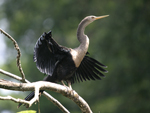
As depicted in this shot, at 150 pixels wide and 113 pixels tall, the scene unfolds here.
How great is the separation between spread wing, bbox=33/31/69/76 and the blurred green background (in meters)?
7.86

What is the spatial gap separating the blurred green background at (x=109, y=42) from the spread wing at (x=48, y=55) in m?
7.86

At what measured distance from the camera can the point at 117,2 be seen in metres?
16.6

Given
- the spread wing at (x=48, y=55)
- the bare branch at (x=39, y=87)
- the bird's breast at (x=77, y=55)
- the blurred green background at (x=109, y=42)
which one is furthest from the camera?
the blurred green background at (x=109, y=42)

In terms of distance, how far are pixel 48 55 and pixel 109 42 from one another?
10122 millimetres

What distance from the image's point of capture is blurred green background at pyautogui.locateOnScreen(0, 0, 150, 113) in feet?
43.1

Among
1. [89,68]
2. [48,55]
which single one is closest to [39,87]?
[48,55]

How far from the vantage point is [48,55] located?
480 cm

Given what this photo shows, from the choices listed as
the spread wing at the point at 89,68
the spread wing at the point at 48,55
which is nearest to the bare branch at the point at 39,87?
the spread wing at the point at 48,55

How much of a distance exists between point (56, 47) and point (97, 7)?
13.6m

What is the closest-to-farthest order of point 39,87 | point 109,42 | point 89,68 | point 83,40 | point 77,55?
point 39,87 → point 77,55 → point 83,40 → point 89,68 → point 109,42

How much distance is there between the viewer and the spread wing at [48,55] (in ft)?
14.9

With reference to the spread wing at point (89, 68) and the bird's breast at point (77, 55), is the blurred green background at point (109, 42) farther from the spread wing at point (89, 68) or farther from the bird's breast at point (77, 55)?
the bird's breast at point (77, 55)

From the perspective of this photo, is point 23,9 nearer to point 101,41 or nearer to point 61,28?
point 61,28

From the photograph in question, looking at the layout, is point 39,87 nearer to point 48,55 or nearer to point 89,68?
point 48,55
